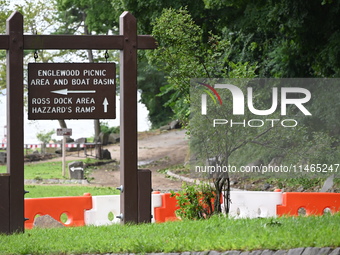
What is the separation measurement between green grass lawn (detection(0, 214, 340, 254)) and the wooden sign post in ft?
2.43

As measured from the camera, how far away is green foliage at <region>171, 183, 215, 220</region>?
45.6ft

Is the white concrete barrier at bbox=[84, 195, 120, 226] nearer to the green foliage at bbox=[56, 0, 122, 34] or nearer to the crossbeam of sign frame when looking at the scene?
the crossbeam of sign frame

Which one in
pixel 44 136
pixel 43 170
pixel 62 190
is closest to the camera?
pixel 62 190

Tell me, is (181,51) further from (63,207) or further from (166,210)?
(63,207)

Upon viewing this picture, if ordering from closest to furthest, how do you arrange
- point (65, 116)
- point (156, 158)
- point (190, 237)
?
point (190, 237) → point (65, 116) → point (156, 158)

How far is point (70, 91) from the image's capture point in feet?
42.9

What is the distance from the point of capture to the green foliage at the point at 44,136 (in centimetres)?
5419

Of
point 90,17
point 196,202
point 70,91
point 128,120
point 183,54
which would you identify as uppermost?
point 90,17

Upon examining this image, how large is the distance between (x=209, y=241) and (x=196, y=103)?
5478mm

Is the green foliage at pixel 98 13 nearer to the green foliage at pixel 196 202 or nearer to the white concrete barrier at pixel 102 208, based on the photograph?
A: the white concrete barrier at pixel 102 208

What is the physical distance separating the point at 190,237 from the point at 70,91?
4.21 metres

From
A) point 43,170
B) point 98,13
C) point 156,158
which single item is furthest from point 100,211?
point 156,158

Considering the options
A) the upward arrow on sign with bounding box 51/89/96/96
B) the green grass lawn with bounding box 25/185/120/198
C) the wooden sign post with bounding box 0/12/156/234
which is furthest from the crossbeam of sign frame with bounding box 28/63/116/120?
the green grass lawn with bounding box 25/185/120/198

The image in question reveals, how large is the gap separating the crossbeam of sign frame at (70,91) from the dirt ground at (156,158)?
619 inches
